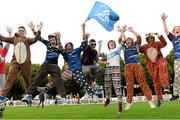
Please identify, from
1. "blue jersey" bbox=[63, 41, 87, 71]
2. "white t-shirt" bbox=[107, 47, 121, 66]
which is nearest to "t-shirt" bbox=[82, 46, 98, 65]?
"blue jersey" bbox=[63, 41, 87, 71]

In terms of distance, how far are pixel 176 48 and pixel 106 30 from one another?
2.74 metres

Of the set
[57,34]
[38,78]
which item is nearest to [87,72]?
[57,34]

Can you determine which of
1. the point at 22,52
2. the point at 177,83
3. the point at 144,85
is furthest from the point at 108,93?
the point at 22,52

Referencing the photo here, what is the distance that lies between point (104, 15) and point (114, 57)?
2083 millimetres

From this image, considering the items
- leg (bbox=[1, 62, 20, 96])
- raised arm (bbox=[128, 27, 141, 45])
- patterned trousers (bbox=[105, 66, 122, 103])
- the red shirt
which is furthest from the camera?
raised arm (bbox=[128, 27, 141, 45])

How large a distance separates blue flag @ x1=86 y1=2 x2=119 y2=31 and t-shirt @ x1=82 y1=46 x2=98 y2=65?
963mm

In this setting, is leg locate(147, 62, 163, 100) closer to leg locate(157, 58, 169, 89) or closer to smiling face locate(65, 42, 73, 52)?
leg locate(157, 58, 169, 89)

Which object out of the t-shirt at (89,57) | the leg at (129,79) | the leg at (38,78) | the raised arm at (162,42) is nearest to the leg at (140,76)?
the leg at (129,79)

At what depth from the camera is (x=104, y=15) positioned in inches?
600

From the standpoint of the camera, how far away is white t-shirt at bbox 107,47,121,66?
13.8 meters

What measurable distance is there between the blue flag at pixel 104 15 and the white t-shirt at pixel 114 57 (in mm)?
1386

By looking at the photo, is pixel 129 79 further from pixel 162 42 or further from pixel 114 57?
pixel 162 42

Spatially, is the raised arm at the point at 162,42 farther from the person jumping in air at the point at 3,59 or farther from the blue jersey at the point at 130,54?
the person jumping in air at the point at 3,59

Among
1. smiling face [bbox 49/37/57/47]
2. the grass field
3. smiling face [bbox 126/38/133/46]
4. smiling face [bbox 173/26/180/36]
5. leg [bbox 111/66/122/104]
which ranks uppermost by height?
smiling face [bbox 173/26/180/36]
